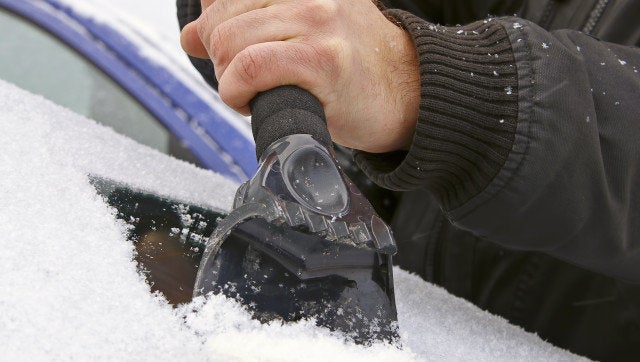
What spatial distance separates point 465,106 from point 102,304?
450mm

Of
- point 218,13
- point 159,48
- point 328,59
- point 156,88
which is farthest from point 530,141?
point 159,48

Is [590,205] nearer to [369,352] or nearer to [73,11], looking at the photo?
[369,352]

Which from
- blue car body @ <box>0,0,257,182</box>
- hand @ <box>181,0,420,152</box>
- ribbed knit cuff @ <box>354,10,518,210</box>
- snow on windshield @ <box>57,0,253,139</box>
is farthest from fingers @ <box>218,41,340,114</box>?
snow on windshield @ <box>57,0,253,139</box>

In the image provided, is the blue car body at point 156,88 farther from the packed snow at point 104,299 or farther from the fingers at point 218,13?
the fingers at point 218,13

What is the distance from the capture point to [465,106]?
76 cm

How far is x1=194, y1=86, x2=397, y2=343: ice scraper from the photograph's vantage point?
1.90ft

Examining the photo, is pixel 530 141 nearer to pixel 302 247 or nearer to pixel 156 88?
pixel 302 247

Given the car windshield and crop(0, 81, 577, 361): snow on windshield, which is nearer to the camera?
crop(0, 81, 577, 361): snow on windshield

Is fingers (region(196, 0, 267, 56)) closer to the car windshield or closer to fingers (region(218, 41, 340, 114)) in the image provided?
fingers (region(218, 41, 340, 114))

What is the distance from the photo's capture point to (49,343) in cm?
47

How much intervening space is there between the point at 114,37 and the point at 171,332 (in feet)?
4.41

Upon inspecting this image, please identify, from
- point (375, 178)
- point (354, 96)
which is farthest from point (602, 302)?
point (354, 96)

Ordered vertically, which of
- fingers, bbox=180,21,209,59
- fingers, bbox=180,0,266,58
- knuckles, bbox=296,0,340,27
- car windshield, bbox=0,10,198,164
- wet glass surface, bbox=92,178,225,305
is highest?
knuckles, bbox=296,0,340,27

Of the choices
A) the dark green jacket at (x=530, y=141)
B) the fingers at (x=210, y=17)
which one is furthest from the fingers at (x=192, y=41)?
the dark green jacket at (x=530, y=141)
